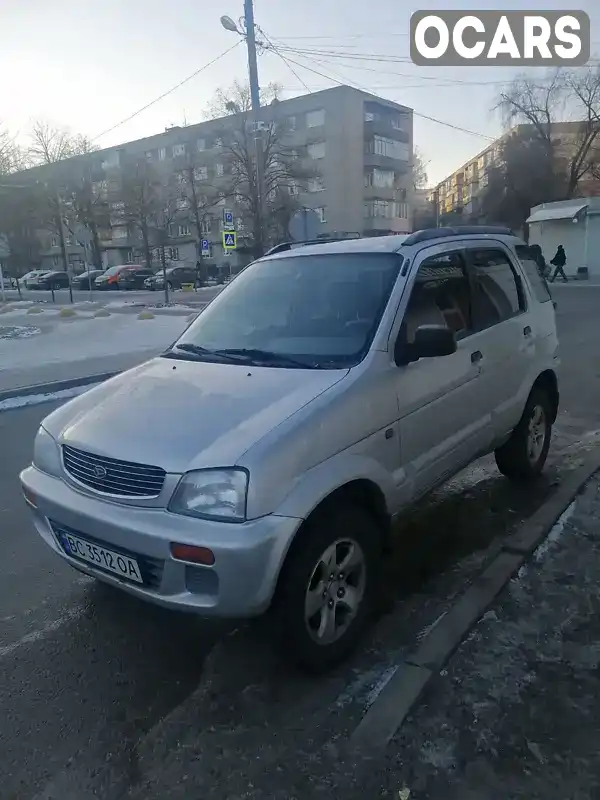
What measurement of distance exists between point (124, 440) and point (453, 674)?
1742 mm

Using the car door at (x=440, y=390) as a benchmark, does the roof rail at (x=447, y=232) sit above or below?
above

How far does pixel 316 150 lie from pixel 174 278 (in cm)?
2265

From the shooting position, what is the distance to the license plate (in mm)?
2514

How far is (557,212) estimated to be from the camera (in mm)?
31672

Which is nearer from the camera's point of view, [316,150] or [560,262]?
[560,262]

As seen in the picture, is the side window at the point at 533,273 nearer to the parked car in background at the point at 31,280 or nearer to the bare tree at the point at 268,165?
the bare tree at the point at 268,165

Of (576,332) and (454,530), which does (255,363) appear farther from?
(576,332)

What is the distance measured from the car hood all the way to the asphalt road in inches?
40.5

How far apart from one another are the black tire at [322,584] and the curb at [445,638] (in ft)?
0.96

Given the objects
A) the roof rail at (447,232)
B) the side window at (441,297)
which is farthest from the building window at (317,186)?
the side window at (441,297)

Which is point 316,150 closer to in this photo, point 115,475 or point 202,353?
point 202,353

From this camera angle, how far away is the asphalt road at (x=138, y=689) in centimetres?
224

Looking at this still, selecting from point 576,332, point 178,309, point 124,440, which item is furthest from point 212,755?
point 178,309

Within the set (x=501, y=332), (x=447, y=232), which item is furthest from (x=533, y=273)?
(x=447, y=232)
